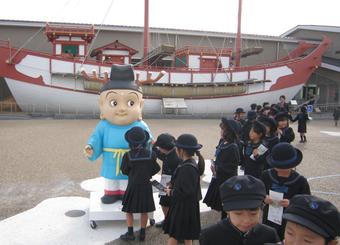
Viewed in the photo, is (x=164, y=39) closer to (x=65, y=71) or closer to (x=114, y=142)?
(x=65, y=71)

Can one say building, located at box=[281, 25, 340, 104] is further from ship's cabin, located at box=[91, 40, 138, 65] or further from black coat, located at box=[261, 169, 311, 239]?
black coat, located at box=[261, 169, 311, 239]

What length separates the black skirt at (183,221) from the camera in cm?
314

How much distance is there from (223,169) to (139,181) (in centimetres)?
102

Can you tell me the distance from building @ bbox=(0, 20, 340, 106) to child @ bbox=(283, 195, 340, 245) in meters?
19.8

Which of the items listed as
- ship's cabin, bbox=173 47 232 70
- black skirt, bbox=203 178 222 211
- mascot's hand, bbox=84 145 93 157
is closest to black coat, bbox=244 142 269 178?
black skirt, bbox=203 178 222 211

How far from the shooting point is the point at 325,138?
11.5m

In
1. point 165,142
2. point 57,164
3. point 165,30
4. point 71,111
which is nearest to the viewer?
point 165,142

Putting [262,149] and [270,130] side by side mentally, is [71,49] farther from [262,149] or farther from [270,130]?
[262,149]

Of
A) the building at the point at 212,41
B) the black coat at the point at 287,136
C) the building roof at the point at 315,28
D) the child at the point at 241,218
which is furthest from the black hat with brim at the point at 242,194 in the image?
the building roof at the point at 315,28

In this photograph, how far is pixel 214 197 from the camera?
3982 mm

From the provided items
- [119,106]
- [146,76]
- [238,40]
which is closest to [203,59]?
[238,40]

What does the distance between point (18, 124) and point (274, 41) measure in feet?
62.5

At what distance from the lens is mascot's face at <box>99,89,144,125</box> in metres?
4.47

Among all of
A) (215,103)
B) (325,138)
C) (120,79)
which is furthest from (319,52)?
(120,79)
